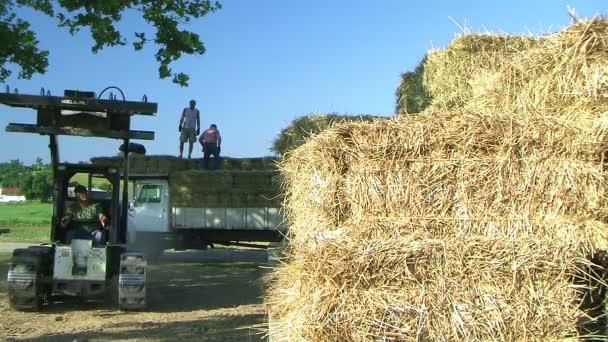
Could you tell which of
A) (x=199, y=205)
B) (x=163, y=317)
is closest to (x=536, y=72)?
(x=163, y=317)

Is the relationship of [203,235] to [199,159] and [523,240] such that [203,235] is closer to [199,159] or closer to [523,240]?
[199,159]

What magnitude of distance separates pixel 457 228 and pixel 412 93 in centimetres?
484

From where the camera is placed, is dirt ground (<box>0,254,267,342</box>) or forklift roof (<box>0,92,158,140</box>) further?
forklift roof (<box>0,92,158,140</box>)

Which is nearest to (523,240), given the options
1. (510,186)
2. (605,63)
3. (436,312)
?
(510,186)

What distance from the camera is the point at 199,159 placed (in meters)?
18.5

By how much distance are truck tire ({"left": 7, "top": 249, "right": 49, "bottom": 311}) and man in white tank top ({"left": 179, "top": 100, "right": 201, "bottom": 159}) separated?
8.61 meters

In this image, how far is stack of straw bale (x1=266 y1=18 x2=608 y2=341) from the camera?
16.1 feet

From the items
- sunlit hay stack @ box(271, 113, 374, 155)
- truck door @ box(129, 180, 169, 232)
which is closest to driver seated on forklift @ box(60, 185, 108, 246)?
sunlit hay stack @ box(271, 113, 374, 155)

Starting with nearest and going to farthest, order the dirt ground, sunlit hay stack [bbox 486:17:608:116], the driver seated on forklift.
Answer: sunlit hay stack [bbox 486:17:608:116] → the dirt ground → the driver seated on forklift

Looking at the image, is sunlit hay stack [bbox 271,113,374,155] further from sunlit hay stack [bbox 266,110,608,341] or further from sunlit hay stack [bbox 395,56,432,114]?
sunlit hay stack [bbox 266,110,608,341]

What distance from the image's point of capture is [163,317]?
9766 millimetres

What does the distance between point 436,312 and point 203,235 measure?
13.8 metres

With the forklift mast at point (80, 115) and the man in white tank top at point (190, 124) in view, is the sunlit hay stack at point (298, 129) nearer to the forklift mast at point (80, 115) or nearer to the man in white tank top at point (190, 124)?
the forklift mast at point (80, 115)

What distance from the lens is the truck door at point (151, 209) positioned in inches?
707
